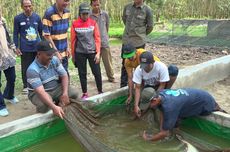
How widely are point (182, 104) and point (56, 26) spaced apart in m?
2.38

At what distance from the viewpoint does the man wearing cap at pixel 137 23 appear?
233 inches

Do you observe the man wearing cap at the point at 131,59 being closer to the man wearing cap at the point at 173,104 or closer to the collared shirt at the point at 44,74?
the man wearing cap at the point at 173,104

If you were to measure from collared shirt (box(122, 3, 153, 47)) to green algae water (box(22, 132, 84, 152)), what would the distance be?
2335mm

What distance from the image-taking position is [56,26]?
Answer: 521 centimetres

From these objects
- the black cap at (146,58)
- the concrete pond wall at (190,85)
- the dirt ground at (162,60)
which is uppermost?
the black cap at (146,58)

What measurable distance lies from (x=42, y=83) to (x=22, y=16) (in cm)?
168

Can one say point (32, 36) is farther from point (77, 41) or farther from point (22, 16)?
point (77, 41)

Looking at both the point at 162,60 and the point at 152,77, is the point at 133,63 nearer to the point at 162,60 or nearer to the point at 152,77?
the point at 152,77

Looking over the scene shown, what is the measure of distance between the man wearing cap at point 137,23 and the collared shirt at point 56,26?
1309 mm

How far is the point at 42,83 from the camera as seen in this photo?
4.56m

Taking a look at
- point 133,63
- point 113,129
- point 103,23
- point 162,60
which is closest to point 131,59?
point 133,63

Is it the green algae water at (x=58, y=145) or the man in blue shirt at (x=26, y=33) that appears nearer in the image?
the green algae water at (x=58, y=145)

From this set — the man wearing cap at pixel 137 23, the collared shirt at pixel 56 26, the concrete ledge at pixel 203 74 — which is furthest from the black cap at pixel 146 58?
the concrete ledge at pixel 203 74

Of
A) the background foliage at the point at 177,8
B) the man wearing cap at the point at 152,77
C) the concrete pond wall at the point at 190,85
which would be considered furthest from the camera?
the background foliage at the point at 177,8
